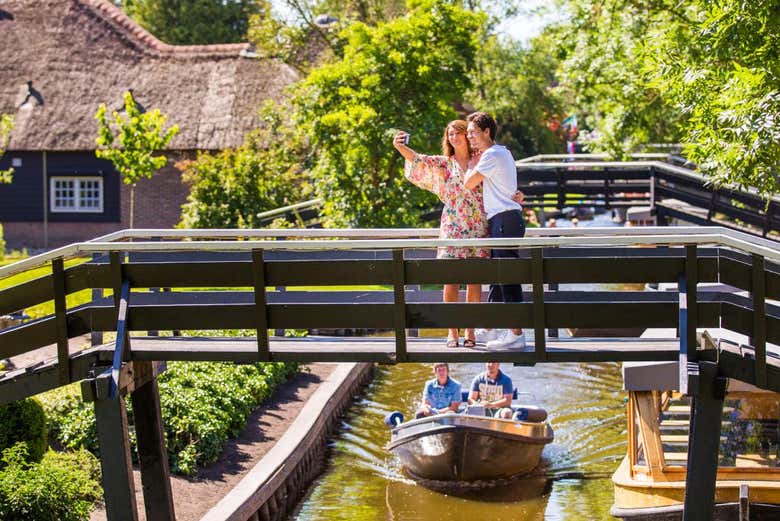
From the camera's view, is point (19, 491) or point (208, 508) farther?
point (208, 508)

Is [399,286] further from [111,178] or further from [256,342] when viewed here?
[111,178]

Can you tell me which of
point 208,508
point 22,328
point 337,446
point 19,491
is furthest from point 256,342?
point 337,446

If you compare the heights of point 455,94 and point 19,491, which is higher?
point 455,94

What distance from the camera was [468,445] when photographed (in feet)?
47.2

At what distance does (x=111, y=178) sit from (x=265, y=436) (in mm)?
22324

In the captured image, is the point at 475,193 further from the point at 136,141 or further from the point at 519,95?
the point at 519,95

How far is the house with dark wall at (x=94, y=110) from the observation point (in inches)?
1377

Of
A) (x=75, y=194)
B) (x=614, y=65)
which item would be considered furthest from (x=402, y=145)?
(x=75, y=194)

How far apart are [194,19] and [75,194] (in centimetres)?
1966

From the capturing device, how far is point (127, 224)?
35.5 m

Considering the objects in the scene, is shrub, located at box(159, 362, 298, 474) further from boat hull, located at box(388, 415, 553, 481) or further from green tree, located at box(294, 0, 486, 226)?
green tree, located at box(294, 0, 486, 226)

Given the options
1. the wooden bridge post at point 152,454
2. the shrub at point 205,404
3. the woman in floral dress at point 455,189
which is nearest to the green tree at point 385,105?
the shrub at point 205,404

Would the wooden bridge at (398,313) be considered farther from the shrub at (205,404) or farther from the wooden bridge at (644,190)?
the wooden bridge at (644,190)

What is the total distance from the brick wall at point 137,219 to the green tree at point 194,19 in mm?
18976
